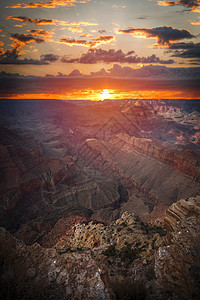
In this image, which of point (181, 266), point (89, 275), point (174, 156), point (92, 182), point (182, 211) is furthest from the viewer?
point (92, 182)

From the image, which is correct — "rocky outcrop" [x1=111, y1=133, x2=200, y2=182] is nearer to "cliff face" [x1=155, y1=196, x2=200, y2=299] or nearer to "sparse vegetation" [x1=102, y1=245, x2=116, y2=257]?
"sparse vegetation" [x1=102, y1=245, x2=116, y2=257]

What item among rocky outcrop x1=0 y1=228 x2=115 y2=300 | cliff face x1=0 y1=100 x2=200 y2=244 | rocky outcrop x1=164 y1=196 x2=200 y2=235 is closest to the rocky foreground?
rocky outcrop x1=0 y1=228 x2=115 y2=300

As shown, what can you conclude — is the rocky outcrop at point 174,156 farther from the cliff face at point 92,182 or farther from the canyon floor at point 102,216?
the canyon floor at point 102,216

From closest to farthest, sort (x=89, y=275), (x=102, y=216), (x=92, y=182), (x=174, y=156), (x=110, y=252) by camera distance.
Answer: (x=89, y=275) → (x=110, y=252) → (x=102, y=216) → (x=174, y=156) → (x=92, y=182)

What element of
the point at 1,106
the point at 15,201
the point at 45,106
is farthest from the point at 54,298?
the point at 45,106

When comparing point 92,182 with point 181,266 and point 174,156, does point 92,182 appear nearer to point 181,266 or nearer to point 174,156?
point 174,156

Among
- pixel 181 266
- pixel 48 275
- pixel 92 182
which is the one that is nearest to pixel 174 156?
pixel 92 182

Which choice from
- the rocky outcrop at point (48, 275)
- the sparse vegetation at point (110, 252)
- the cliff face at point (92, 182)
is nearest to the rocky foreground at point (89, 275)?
the rocky outcrop at point (48, 275)
